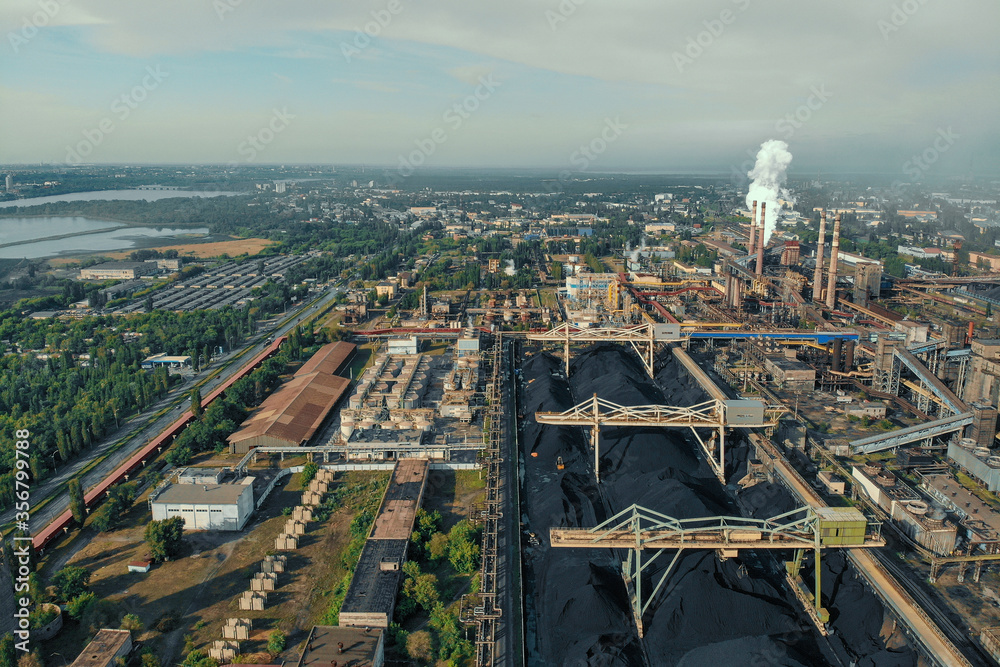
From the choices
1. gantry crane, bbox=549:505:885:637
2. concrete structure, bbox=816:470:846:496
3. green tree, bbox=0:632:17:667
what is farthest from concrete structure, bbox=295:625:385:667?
concrete structure, bbox=816:470:846:496

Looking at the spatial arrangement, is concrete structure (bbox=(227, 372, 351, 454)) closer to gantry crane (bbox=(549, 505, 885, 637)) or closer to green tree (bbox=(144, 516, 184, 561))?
green tree (bbox=(144, 516, 184, 561))

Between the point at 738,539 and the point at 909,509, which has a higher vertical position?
the point at 738,539

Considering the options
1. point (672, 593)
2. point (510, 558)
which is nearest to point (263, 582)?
point (510, 558)

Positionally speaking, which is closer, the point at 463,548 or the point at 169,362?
the point at 463,548

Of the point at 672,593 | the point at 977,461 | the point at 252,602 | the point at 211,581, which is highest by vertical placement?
the point at 977,461

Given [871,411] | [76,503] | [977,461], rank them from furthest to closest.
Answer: [871,411] < [977,461] < [76,503]

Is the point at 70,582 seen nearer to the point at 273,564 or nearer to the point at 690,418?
the point at 273,564

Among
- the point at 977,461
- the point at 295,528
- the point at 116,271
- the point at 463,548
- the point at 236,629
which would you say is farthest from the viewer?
the point at 116,271
